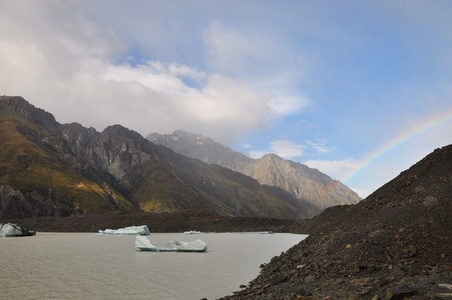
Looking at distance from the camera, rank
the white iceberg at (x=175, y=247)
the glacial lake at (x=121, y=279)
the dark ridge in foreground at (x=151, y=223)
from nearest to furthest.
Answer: the glacial lake at (x=121, y=279), the white iceberg at (x=175, y=247), the dark ridge in foreground at (x=151, y=223)

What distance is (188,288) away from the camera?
1959 cm

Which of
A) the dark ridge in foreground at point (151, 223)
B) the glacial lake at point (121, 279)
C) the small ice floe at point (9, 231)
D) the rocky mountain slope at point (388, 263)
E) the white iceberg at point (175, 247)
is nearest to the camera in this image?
the rocky mountain slope at point (388, 263)

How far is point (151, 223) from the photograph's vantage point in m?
114

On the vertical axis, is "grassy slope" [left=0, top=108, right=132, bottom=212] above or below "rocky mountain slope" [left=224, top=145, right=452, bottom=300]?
above

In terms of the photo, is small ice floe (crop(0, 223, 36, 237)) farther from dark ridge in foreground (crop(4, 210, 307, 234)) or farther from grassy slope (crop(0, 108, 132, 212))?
grassy slope (crop(0, 108, 132, 212))

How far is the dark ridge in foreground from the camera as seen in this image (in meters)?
110

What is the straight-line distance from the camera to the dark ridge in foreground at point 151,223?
110 meters

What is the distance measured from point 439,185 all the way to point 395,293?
1867cm

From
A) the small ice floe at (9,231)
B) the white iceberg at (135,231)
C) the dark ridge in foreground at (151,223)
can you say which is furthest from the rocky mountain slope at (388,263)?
the dark ridge in foreground at (151,223)

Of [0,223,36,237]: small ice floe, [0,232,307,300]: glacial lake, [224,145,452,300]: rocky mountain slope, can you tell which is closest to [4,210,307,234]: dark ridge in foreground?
[0,223,36,237]: small ice floe

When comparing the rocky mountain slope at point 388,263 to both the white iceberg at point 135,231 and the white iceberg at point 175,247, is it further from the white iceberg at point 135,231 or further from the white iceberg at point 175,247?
the white iceberg at point 135,231

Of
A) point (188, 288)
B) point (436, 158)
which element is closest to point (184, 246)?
point (188, 288)

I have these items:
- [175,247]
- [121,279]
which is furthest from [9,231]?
[121,279]

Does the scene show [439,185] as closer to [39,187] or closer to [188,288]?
[188,288]
